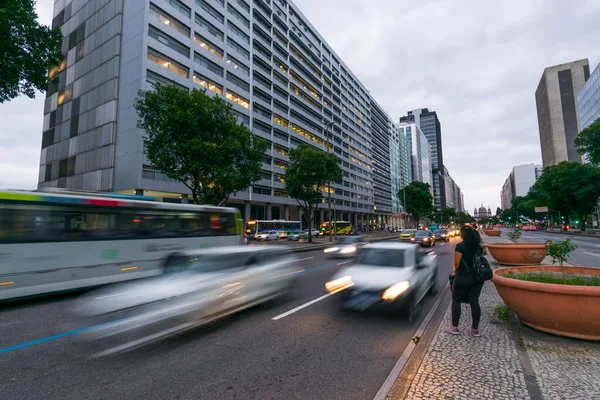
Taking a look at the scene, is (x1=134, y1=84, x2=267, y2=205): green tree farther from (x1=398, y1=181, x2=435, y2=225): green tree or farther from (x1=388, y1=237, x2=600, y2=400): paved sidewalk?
(x1=398, y1=181, x2=435, y2=225): green tree

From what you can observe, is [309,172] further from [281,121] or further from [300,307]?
[300,307]

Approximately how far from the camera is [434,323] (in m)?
5.18

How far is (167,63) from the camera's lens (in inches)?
1298

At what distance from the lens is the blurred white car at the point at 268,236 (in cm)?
3952

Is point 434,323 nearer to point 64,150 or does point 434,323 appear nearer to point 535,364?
point 535,364

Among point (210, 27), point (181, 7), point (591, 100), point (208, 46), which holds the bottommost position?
point (208, 46)

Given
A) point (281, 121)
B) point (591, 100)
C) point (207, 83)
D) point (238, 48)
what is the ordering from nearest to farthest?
point (207, 83)
point (238, 48)
point (281, 121)
point (591, 100)

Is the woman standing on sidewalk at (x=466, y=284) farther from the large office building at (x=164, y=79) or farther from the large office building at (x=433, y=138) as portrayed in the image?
the large office building at (x=433, y=138)

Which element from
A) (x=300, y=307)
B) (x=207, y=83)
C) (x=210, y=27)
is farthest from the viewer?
(x=210, y=27)

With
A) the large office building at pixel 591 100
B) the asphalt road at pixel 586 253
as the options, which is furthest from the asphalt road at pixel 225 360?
the large office building at pixel 591 100

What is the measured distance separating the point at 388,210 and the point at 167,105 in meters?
94.5

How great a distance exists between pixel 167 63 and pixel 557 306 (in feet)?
127

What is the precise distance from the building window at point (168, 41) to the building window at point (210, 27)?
17.9 feet

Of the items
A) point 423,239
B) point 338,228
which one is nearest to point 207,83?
point 338,228
